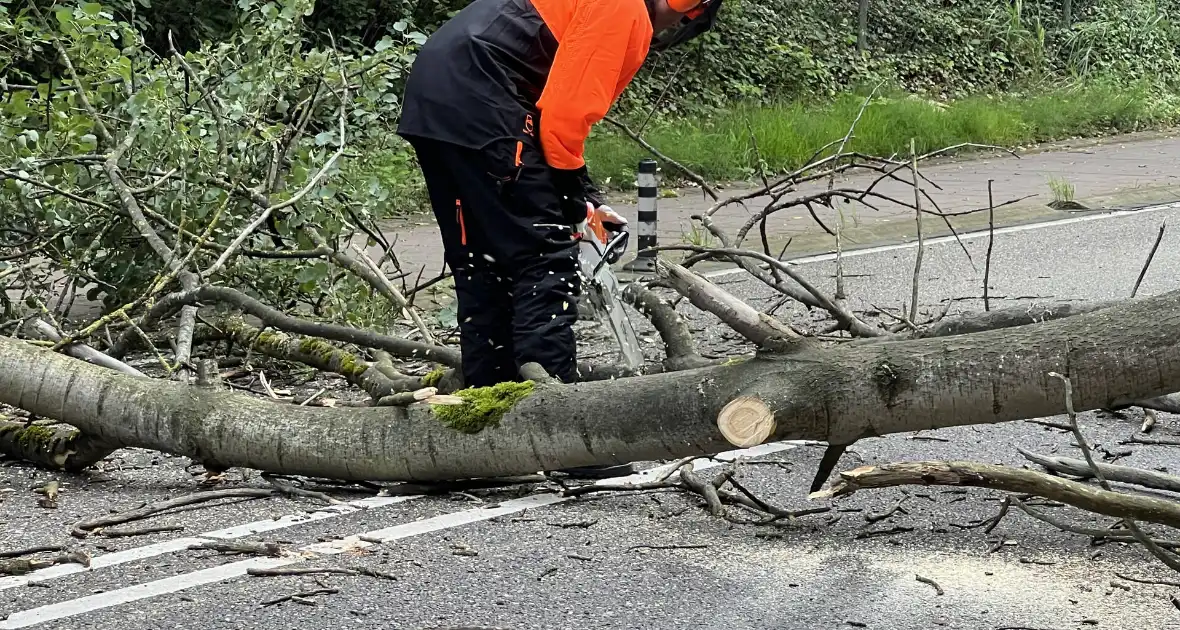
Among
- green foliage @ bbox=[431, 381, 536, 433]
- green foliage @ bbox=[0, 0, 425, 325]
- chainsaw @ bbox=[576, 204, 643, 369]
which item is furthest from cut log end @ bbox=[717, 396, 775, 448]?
green foliage @ bbox=[0, 0, 425, 325]

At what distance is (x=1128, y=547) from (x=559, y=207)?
2116 mm

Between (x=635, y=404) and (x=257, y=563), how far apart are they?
1127 millimetres

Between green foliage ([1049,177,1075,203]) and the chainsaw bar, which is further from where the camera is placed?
green foliage ([1049,177,1075,203])

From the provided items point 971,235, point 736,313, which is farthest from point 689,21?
point 971,235

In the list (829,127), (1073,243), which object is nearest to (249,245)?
(1073,243)

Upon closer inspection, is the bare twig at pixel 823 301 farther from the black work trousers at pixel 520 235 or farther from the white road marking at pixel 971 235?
the white road marking at pixel 971 235

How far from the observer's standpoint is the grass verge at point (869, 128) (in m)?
13.0

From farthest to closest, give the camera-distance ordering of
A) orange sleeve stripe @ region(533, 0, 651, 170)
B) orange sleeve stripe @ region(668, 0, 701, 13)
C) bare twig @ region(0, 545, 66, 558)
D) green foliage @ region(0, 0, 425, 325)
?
green foliage @ region(0, 0, 425, 325)
orange sleeve stripe @ region(668, 0, 701, 13)
orange sleeve stripe @ region(533, 0, 651, 170)
bare twig @ region(0, 545, 66, 558)

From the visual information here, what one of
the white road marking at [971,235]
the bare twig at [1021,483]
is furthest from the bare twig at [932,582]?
the white road marking at [971,235]

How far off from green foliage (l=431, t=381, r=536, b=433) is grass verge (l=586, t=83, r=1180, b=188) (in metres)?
7.33

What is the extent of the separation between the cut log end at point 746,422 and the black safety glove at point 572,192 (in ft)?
4.94

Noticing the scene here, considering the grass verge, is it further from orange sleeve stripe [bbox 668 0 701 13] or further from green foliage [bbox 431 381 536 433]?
green foliage [bbox 431 381 536 433]

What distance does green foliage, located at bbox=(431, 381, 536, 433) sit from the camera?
405 cm

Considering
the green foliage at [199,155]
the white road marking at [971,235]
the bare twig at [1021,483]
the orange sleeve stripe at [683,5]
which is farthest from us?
the white road marking at [971,235]
